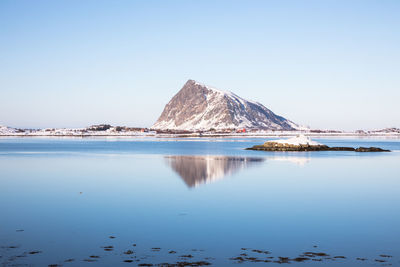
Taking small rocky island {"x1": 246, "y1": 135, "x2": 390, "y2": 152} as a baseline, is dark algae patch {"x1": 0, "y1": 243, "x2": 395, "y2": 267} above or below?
below

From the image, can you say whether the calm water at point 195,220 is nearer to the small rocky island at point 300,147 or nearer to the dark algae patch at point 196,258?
the dark algae patch at point 196,258

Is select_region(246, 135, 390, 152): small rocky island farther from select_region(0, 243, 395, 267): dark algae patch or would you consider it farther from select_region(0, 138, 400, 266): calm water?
select_region(0, 243, 395, 267): dark algae patch

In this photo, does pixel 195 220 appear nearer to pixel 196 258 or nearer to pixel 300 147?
pixel 196 258

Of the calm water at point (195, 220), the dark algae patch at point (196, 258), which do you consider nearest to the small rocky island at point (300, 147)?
the calm water at point (195, 220)

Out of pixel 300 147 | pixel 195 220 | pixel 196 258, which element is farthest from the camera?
pixel 300 147

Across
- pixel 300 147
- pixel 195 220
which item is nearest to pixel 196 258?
pixel 195 220

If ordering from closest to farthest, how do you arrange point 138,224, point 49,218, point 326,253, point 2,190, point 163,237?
1. point 326,253
2. point 163,237
3. point 138,224
4. point 49,218
5. point 2,190

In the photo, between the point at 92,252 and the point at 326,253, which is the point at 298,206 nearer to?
the point at 326,253

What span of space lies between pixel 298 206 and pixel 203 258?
7952 millimetres

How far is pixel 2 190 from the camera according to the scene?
20469mm

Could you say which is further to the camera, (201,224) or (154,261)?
(201,224)

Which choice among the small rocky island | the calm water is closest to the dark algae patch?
the calm water

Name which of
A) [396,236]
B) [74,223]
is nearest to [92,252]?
[74,223]

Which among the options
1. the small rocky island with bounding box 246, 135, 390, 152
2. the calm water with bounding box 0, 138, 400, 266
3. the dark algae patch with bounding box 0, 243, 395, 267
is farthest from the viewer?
the small rocky island with bounding box 246, 135, 390, 152
